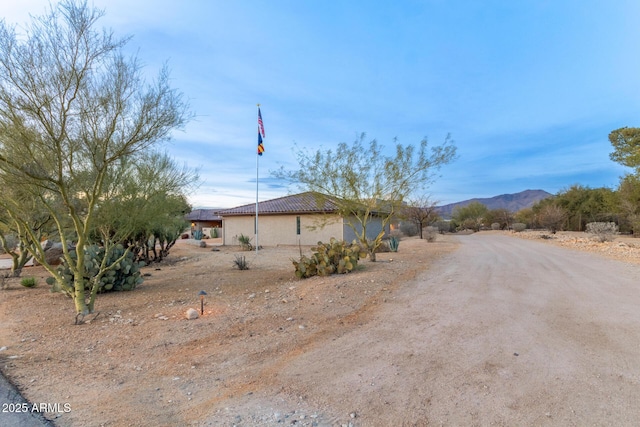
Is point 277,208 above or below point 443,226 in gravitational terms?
above

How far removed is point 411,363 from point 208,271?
32.6ft

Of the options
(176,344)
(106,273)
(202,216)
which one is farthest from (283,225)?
(202,216)

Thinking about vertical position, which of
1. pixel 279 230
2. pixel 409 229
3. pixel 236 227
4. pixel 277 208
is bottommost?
pixel 409 229

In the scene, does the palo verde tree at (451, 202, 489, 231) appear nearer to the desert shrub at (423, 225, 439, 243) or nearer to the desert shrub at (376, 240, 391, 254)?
the desert shrub at (423, 225, 439, 243)

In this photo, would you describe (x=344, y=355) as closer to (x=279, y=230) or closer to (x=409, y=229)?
(x=279, y=230)

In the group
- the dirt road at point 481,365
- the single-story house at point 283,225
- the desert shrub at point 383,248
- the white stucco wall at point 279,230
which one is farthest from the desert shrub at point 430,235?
the dirt road at point 481,365

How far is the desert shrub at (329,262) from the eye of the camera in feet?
32.4

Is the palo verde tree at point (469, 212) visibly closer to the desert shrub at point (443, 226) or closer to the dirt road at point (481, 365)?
the desert shrub at point (443, 226)

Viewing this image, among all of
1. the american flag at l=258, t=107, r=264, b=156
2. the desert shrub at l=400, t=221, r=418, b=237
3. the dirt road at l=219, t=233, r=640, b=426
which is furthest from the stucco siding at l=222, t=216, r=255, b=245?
the dirt road at l=219, t=233, r=640, b=426

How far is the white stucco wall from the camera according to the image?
2497 centimetres

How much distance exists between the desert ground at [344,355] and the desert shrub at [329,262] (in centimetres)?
118

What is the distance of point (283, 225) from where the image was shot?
86.2ft

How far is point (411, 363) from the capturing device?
4125 mm

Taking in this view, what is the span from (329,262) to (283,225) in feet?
54.0
